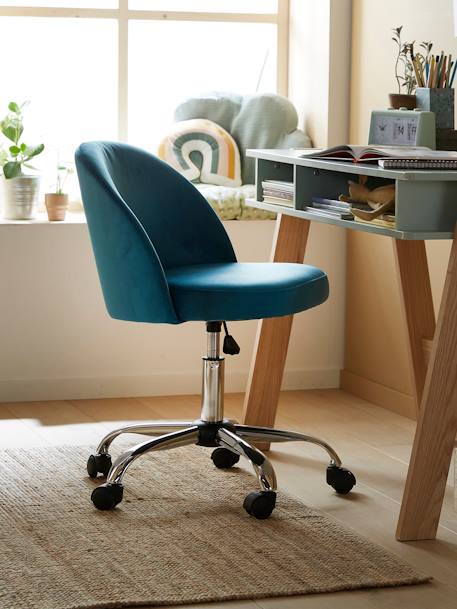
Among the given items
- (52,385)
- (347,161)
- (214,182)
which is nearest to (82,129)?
(214,182)

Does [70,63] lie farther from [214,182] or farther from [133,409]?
[133,409]

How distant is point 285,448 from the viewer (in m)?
3.41

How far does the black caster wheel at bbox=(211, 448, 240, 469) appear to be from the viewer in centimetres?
310

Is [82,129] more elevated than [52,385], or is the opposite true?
[82,129]

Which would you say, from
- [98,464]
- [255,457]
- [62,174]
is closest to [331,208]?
[255,457]

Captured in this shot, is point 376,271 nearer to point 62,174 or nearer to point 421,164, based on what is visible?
point 62,174

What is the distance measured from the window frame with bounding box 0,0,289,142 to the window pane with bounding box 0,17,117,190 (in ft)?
0.11

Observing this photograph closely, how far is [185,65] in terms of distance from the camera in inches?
173

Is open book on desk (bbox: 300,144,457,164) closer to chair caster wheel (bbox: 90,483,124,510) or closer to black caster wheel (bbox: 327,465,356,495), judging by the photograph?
black caster wheel (bbox: 327,465,356,495)

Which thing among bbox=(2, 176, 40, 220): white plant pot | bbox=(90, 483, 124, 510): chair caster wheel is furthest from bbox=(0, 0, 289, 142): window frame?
bbox=(90, 483, 124, 510): chair caster wheel

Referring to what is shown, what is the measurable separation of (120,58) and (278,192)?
134 centimetres

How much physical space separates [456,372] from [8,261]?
1867mm

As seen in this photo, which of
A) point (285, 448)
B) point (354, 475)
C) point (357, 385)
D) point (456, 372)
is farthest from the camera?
point (357, 385)

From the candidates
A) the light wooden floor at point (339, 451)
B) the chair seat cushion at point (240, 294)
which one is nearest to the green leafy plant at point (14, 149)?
the light wooden floor at point (339, 451)
